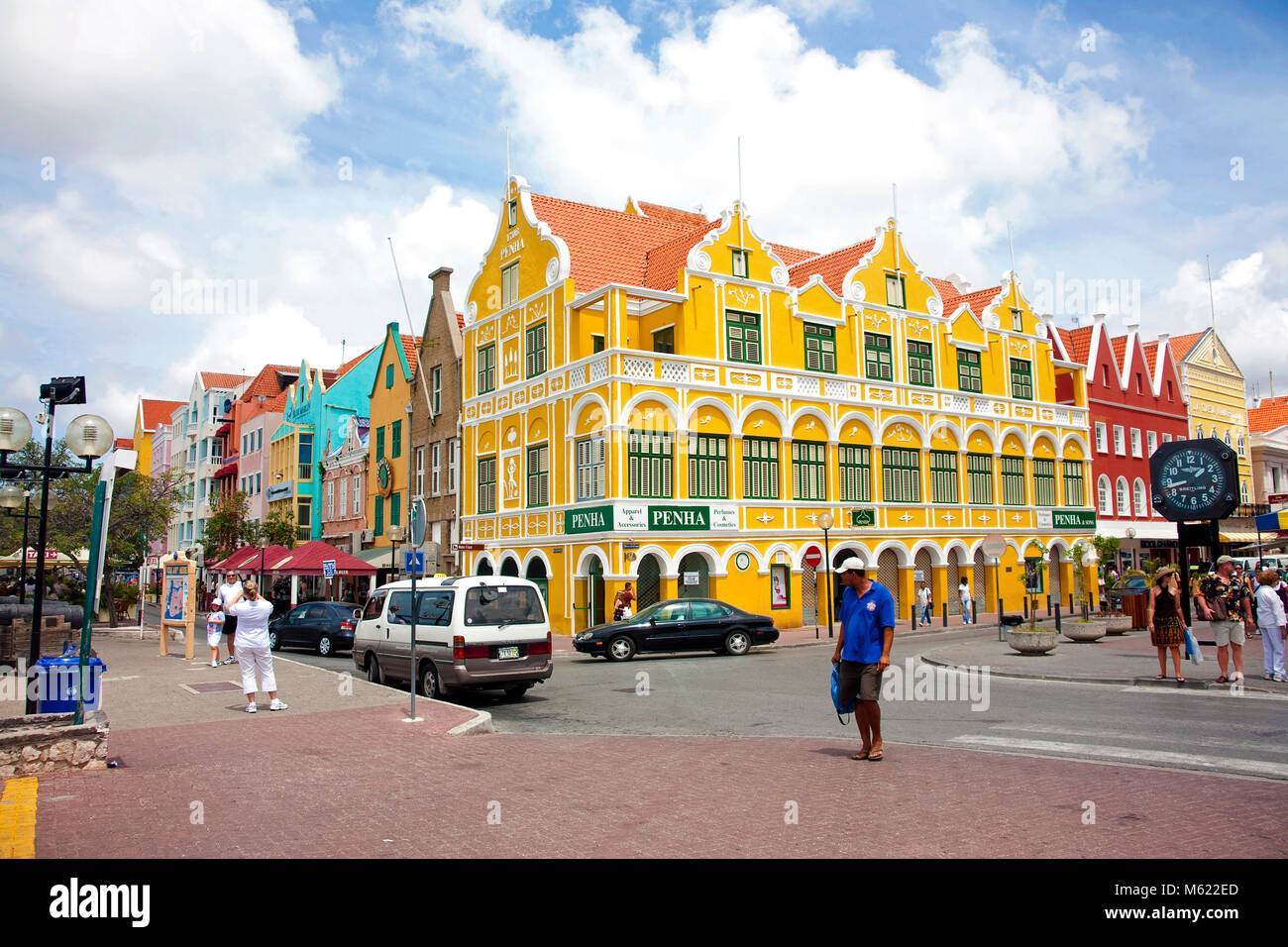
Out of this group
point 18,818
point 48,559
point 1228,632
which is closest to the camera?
point 18,818

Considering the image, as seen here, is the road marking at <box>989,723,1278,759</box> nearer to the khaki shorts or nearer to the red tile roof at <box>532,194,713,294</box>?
the khaki shorts

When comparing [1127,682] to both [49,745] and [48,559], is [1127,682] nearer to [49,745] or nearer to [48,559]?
[49,745]

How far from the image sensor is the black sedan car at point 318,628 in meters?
25.0

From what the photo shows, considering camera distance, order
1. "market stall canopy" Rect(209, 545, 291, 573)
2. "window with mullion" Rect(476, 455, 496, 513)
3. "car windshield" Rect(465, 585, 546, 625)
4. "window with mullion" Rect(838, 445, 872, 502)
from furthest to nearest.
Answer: "window with mullion" Rect(476, 455, 496, 513), "window with mullion" Rect(838, 445, 872, 502), "market stall canopy" Rect(209, 545, 291, 573), "car windshield" Rect(465, 585, 546, 625)

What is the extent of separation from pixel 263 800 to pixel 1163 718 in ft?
33.4

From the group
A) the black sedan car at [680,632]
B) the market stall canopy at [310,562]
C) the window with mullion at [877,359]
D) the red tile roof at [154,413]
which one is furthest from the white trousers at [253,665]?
the red tile roof at [154,413]

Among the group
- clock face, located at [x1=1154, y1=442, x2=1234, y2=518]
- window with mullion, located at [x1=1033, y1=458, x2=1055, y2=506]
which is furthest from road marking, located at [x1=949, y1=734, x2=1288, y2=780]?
window with mullion, located at [x1=1033, y1=458, x2=1055, y2=506]

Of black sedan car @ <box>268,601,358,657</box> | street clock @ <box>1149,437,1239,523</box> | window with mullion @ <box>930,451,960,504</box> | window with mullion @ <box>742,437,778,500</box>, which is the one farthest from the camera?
window with mullion @ <box>930,451,960,504</box>

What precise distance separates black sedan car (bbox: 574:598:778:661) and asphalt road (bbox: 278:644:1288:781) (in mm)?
3556

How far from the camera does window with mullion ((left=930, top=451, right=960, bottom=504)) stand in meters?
37.9

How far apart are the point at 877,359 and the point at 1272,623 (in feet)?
75.3

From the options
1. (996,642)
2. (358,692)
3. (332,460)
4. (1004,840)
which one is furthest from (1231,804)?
(332,460)

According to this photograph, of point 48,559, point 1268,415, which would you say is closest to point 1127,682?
point 48,559

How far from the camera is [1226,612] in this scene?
14086 millimetres
